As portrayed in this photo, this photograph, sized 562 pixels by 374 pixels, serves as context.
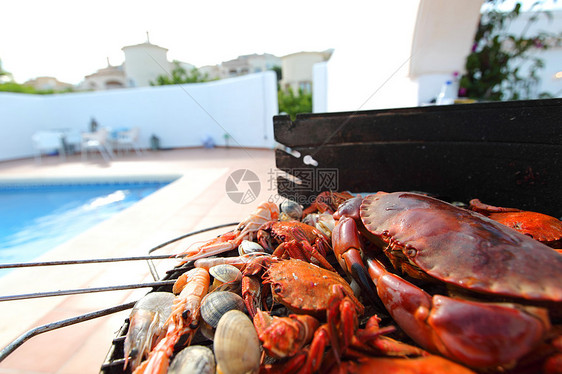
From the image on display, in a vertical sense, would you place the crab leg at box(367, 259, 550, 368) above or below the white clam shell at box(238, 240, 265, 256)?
above

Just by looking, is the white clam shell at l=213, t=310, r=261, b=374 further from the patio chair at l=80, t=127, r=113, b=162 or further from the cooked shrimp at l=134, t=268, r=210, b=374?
the patio chair at l=80, t=127, r=113, b=162

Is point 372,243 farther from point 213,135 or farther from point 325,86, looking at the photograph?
point 213,135

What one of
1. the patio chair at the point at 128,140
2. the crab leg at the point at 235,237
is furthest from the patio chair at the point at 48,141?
the crab leg at the point at 235,237

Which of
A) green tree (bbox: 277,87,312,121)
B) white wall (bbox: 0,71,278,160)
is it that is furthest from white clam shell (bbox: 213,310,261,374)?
green tree (bbox: 277,87,312,121)

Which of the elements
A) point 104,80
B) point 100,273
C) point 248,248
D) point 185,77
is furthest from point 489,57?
point 104,80

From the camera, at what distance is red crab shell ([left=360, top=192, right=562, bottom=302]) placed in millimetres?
786

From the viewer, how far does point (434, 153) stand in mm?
2094

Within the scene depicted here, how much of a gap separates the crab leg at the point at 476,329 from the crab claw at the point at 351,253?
23 cm

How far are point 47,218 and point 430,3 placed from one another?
7.82 m

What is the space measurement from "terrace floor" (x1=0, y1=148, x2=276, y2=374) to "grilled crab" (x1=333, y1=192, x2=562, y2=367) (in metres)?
1.50

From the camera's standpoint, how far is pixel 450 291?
93cm

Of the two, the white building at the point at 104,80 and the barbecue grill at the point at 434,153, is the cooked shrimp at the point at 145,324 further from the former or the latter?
the white building at the point at 104,80

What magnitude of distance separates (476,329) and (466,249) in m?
0.31

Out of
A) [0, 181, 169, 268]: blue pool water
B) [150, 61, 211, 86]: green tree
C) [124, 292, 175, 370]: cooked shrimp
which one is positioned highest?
[150, 61, 211, 86]: green tree
